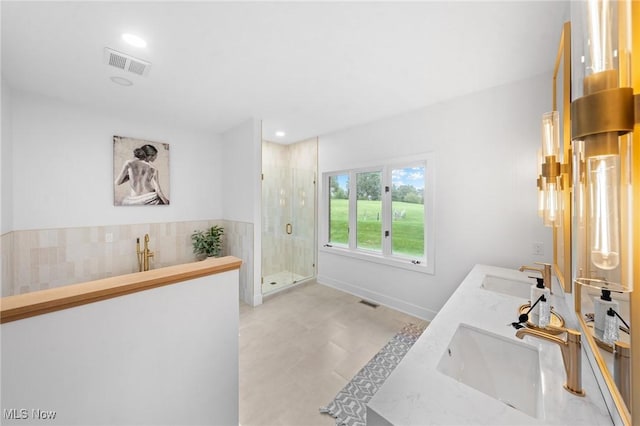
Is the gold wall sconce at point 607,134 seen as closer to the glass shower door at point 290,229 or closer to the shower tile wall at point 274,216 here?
the shower tile wall at point 274,216

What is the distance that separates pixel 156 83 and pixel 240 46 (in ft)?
3.67

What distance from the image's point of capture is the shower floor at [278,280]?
11.6 feet

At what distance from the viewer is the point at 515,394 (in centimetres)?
95

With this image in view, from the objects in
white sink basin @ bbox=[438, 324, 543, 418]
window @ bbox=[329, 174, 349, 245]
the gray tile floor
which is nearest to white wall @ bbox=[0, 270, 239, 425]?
the gray tile floor

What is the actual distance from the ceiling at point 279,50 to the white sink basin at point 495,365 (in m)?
1.84

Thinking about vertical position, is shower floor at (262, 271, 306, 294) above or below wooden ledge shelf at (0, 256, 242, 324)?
below

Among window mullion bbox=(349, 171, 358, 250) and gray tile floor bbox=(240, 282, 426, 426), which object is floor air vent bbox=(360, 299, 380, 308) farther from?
window mullion bbox=(349, 171, 358, 250)

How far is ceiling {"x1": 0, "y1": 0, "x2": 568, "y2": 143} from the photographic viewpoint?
141 centimetres

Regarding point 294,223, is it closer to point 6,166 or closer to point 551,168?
point 6,166

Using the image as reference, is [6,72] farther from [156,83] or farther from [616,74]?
[616,74]

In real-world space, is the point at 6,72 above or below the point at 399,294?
above

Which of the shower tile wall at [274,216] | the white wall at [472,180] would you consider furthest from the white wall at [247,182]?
the white wall at [472,180]

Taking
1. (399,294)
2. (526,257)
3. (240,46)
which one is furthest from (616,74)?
(399,294)

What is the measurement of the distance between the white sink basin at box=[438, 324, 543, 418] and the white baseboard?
5.73 ft
